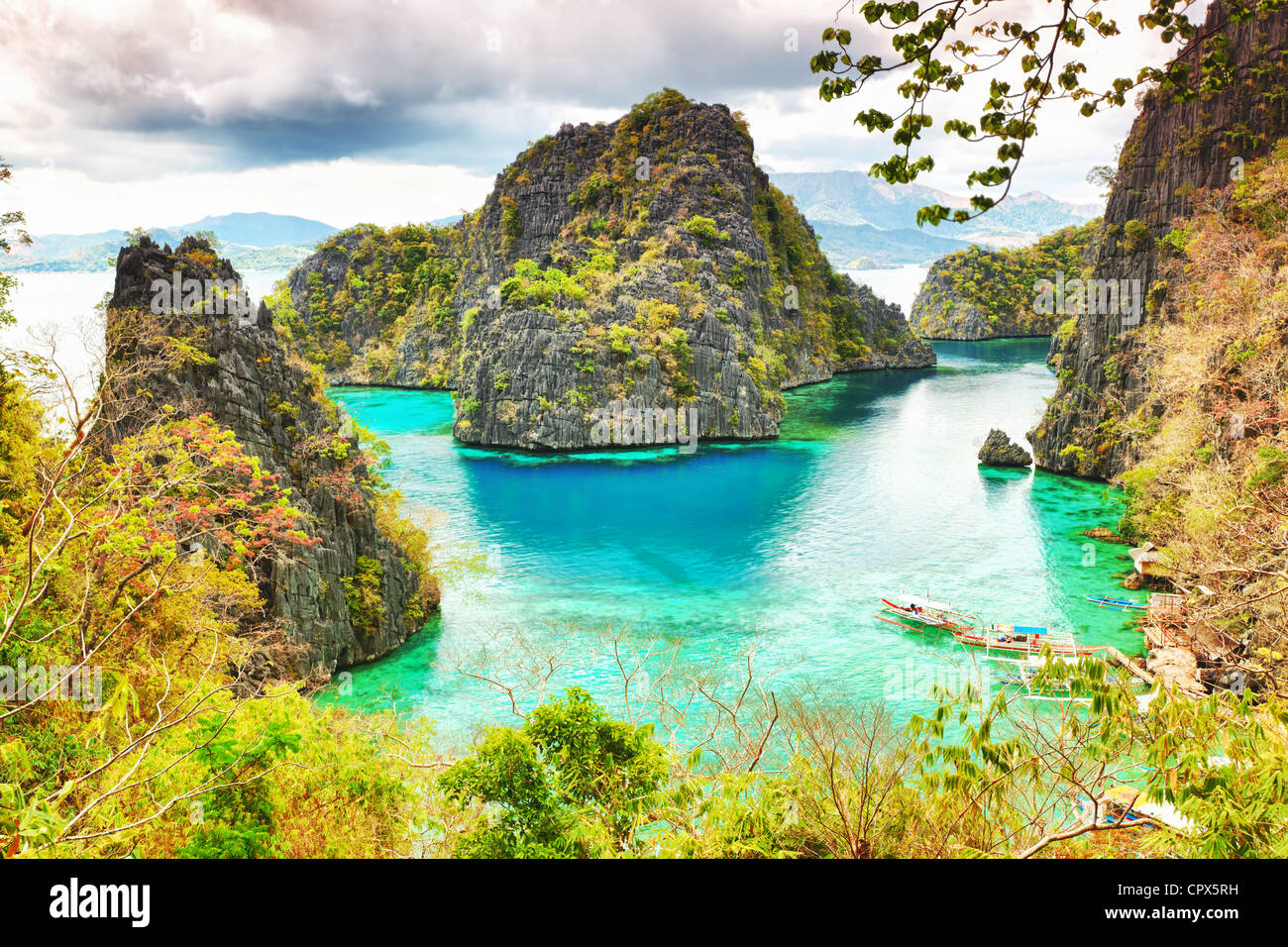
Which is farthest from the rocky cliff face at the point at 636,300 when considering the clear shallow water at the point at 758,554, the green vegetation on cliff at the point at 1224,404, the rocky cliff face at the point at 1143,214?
the green vegetation on cliff at the point at 1224,404

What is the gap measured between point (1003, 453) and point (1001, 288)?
77.7 meters

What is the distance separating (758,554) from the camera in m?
32.6

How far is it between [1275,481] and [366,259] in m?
92.4

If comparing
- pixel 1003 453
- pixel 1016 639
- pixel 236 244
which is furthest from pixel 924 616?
pixel 236 244

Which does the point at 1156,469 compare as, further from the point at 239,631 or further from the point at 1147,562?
the point at 239,631

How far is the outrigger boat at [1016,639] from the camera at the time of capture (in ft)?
72.3

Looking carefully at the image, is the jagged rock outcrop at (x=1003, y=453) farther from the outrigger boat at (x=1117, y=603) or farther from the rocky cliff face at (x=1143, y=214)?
the outrigger boat at (x=1117, y=603)

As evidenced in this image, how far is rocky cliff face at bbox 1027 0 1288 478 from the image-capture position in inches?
1280

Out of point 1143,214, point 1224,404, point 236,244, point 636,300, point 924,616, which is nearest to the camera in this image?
point 1224,404

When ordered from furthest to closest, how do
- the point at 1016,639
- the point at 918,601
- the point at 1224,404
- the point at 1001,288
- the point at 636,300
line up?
1. the point at 1001,288
2. the point at 636,300
3. the point at 918,601
4. the point at 1224,404
5. the point at 1016,639

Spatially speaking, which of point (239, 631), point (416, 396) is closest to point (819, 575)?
point (239, 631)

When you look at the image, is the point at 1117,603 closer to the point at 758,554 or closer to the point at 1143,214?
the point at 758,554

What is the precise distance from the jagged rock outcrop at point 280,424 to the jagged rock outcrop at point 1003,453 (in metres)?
34.7

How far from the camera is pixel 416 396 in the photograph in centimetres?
7881
